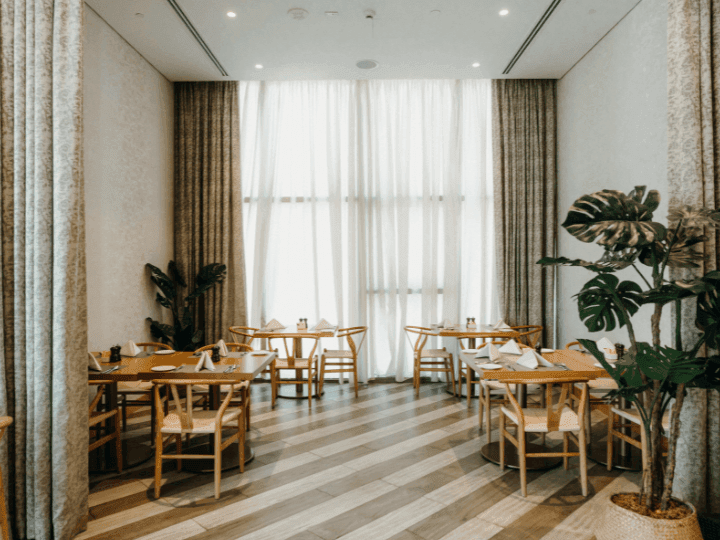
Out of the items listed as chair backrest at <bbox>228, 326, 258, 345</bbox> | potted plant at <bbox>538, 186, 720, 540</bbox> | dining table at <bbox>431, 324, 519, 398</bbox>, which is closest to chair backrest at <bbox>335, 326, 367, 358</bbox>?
dining table at <bbox>431, 324, 519, 398</bbox>

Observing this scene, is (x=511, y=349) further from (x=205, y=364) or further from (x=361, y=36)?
(x=361, y=36)

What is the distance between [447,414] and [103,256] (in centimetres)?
379

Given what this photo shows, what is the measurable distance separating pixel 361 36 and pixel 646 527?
15.8ft

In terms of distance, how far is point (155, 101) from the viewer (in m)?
5.65

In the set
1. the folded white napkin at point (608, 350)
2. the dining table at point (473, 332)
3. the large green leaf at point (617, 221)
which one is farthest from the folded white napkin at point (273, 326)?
the large green leaf at point (617, 221)

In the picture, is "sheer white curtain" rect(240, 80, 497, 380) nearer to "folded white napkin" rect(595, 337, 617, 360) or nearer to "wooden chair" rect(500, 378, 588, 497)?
"folded white napkin" rect(595, 337, 617, 360)

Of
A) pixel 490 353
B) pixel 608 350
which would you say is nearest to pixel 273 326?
pixel 490 353

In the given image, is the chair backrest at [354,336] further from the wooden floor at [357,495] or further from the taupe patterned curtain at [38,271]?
the taupe patterned curtain at [38,271]

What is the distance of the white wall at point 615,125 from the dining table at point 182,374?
3.48m

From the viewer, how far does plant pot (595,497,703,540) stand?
2012 mm

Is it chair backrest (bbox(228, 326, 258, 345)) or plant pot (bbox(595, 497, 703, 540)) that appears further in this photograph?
chair backrest (bbox(228, 326, 258, 345))

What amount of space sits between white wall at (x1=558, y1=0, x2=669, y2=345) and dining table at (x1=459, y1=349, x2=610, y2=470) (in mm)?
942

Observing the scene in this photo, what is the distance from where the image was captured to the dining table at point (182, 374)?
317cm

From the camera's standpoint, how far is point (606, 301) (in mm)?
2262
